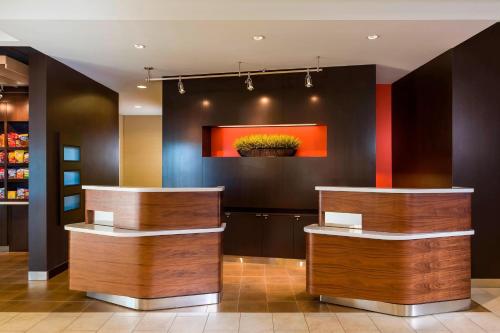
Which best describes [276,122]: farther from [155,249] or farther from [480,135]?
[155,249]

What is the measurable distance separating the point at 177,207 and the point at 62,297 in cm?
178

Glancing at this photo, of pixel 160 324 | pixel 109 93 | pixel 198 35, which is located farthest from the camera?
pixel 109 93

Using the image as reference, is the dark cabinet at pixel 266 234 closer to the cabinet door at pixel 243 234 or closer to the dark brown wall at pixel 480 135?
Answer: the cabinet door at pixel 243 234

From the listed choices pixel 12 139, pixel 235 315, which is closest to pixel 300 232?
pixel 235 315

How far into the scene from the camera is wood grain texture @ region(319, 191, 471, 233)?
12.9 ft

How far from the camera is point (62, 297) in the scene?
455cm

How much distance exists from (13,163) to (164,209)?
4110mm

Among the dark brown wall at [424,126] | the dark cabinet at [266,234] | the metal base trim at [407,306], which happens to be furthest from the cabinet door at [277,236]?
the dark brown wall at [424,126]

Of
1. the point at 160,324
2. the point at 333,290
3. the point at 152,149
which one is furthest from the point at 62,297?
the point at 152,149

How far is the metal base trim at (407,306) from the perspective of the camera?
Result: 13.0ft

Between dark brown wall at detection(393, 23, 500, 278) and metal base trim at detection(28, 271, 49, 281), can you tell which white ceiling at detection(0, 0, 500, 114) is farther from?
metal base trim at detection(28, 271, 49, 281)

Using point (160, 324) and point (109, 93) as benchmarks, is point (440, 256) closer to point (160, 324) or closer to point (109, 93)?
point (160, 324)

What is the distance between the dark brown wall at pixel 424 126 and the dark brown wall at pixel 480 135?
110 millimetres

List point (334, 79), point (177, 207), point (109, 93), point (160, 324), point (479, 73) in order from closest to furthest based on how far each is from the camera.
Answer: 1. point (160, 324)
2. point (177, 207)
3. point (479, 73)
4. point (334, 79)
5. point (109, 93)
